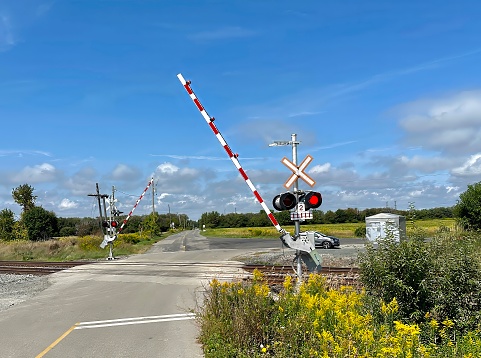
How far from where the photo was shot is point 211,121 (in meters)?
10.8

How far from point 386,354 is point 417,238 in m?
4.11

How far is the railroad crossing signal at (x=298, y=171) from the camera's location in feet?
33.4

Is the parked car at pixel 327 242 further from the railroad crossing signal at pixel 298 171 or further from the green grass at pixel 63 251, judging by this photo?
the railroad crossing signal at pixel 298 171

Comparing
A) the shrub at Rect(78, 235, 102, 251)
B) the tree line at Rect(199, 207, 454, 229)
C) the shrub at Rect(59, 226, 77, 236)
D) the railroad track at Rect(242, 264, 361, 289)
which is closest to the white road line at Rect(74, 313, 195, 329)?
the railroad track at Rect(242, 264, 361, 289)

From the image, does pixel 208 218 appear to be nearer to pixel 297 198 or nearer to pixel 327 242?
pixel 327 242

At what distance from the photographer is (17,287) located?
1978cm

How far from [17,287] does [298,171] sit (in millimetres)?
15259

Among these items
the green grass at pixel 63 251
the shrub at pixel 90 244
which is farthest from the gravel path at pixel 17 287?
the shrub at pixel 90 244

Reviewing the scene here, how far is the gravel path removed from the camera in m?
15.8

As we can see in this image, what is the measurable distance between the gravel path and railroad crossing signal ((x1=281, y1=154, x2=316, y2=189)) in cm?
985

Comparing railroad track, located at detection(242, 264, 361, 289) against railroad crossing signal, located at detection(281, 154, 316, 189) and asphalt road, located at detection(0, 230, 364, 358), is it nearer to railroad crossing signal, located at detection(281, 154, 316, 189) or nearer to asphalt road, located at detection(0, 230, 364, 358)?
railroad crossing signal, located at detection(281, 154, 316, 189)

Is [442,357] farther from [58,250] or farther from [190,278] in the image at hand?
[58,250]

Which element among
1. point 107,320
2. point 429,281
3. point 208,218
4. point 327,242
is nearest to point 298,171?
point 429,281

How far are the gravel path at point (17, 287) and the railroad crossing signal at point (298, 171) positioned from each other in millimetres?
9854
